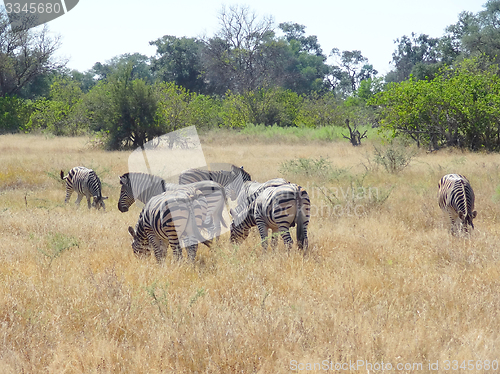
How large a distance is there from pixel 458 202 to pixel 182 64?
177 ft

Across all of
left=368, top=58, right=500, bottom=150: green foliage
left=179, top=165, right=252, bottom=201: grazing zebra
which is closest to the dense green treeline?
left=368, top=58, right=500, bottom=150: green foliage

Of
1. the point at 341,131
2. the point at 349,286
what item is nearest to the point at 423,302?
the point at 349,286

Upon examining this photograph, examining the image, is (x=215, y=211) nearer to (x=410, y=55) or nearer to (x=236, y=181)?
(x=236, y=181)

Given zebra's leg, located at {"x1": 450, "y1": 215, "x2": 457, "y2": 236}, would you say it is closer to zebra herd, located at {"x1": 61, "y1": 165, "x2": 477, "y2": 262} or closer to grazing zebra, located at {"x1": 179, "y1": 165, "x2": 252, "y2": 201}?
zebra herd, located at {"x1": 61, "y1": 165, "x2": 477, "y2": 262}

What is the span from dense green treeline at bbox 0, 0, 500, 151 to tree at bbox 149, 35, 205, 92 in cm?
13

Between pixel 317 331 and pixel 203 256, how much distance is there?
109 inches

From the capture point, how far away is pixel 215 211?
7.81 metres

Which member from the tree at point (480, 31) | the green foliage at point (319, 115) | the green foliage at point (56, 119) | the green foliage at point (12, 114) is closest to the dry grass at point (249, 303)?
the green foliage at point (56, 119)

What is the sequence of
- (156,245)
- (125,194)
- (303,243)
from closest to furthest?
(156,245), (303,243), (125,194)

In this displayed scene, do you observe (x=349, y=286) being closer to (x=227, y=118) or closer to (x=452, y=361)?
Answer: (x=452, y=361)

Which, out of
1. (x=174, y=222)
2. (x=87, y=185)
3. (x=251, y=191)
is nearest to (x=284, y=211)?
(x=251, y=191)

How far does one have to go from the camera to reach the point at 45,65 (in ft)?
136

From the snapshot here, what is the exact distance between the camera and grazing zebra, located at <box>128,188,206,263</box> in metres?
5.52

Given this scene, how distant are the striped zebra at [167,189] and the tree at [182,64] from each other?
50247 mm
